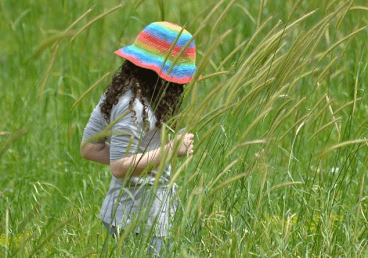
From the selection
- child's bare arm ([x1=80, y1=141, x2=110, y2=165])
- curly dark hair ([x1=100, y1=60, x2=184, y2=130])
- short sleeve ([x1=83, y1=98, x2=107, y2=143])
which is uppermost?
curly dark hair ([x1=100, y1=60, x2=184, y2=130])

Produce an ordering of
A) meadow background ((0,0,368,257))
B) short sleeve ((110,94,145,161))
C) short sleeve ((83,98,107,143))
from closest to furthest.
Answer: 1. meadow background ((0,0,368,257))
2. short sleeve ((110,94,145,161))
3. short sleeve ((83,98,107,143))

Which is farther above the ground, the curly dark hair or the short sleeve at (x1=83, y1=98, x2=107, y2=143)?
the curly dark hair

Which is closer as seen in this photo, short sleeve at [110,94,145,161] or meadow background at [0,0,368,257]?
meadow background at [0,0,368,257]

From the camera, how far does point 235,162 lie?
5.70ft

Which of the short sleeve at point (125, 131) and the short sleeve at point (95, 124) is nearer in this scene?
the short sleeve at point (125, 131)

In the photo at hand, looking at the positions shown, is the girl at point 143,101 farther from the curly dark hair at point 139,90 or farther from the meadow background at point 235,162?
the meadow background at point 235,162

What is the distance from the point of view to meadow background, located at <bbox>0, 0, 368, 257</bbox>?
6.55ft

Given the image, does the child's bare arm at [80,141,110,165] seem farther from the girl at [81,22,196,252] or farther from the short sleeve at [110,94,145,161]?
the short sleeve at [110,94,145,161]

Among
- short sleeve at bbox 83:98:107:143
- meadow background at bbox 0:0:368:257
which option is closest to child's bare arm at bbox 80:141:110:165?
short sleeve at bbox 83:98:107:143

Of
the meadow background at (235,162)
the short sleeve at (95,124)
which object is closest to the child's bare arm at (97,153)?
the short sleeve at (95,124)

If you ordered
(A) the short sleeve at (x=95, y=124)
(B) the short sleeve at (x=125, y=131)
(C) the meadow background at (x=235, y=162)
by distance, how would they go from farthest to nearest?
(A) the short sleeve at (x=95, y=124)
(B) the short sleeve at (x=125, y=131)
(C) the meadow background at (x=235, y=162)

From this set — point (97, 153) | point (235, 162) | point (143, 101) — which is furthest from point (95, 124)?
point (235, 162)

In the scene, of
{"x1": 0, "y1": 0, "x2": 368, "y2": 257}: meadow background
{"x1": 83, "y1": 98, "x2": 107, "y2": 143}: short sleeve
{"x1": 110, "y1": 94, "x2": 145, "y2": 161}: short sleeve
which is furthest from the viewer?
{"x1": 83, "y1": 98, "x2": 107, "y2": 143}: short sleeve

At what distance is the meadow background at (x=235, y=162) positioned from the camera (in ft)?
6.55
